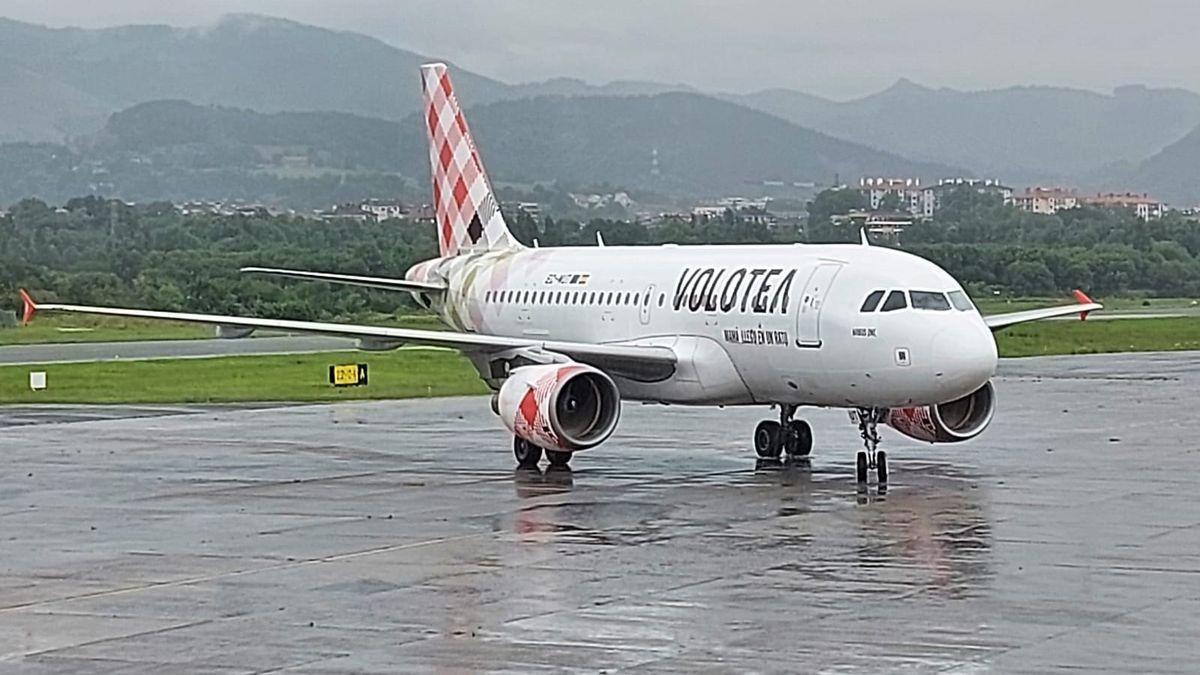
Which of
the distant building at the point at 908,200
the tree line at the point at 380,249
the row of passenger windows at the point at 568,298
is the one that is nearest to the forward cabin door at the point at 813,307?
the row of passenger windows at the point at 568,298

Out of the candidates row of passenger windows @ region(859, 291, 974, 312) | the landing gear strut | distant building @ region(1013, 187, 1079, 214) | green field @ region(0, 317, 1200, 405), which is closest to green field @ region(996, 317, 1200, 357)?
green field @ region(0, 317, 1200, 405)

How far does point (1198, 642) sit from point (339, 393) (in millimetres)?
35708

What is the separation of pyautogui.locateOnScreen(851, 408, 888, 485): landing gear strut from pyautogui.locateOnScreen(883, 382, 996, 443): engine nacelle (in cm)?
108

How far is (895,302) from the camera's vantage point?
28.9 meters

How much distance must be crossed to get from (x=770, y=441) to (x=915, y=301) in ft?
14.2

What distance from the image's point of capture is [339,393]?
50.4 meters

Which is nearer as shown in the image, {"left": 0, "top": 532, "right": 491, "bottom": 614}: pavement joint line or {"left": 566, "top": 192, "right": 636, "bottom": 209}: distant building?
{"left": 0, "top": 532, "right": 491, "bottom": 614}: pavement joint line

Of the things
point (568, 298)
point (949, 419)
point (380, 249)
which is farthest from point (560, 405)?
point (380, 249)

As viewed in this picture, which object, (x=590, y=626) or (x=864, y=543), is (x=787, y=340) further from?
(x=590, y=626)

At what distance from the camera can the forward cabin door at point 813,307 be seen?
97.0 feet

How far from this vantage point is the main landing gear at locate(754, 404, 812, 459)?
32.3 m

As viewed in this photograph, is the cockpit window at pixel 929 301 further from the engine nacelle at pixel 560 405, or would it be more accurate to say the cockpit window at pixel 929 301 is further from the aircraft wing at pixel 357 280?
the aircraft wing at pixel 357 280

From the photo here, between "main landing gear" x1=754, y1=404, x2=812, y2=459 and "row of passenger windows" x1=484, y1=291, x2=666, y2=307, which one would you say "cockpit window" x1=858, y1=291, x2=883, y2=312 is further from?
"row of passenger windows" x1=484, y1=291, x2=666, y2=307

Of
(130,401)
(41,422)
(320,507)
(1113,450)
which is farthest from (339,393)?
(320,507)
